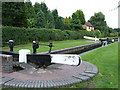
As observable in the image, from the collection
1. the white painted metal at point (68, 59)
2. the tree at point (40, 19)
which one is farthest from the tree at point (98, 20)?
the white painted metal at point (68, 59)

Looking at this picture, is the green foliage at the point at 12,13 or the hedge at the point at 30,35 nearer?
the hedge at the point at 30,35

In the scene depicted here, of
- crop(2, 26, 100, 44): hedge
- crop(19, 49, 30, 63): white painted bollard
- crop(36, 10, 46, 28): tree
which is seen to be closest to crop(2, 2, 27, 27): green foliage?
crop(2, 26, 100, 44): hedge

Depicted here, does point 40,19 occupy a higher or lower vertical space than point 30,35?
higher

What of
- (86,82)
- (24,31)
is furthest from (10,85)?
(24,31)

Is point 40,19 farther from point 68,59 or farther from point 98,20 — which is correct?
point 98,20

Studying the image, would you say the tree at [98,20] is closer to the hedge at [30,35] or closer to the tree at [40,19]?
the hedge at [30,35]

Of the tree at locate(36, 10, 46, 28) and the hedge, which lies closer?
the hedge

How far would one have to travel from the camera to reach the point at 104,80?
11.6ft

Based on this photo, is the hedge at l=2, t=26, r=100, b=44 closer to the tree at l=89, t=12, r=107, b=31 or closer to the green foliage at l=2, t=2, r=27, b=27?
the green foliage at l=2, t=2, r=27, b=27

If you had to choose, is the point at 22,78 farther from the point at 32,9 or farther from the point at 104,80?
the point at 32,9

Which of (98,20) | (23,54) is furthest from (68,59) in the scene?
(98,20)

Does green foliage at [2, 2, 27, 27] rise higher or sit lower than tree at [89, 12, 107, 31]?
lower

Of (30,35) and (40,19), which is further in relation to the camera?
(40,19)

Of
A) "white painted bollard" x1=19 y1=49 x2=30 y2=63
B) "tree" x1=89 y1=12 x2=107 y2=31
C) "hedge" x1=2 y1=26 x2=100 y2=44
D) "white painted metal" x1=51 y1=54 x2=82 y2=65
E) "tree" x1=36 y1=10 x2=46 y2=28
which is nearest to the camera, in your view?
"white painted metal" x1=51 y1=54 x2=82 y2=65
